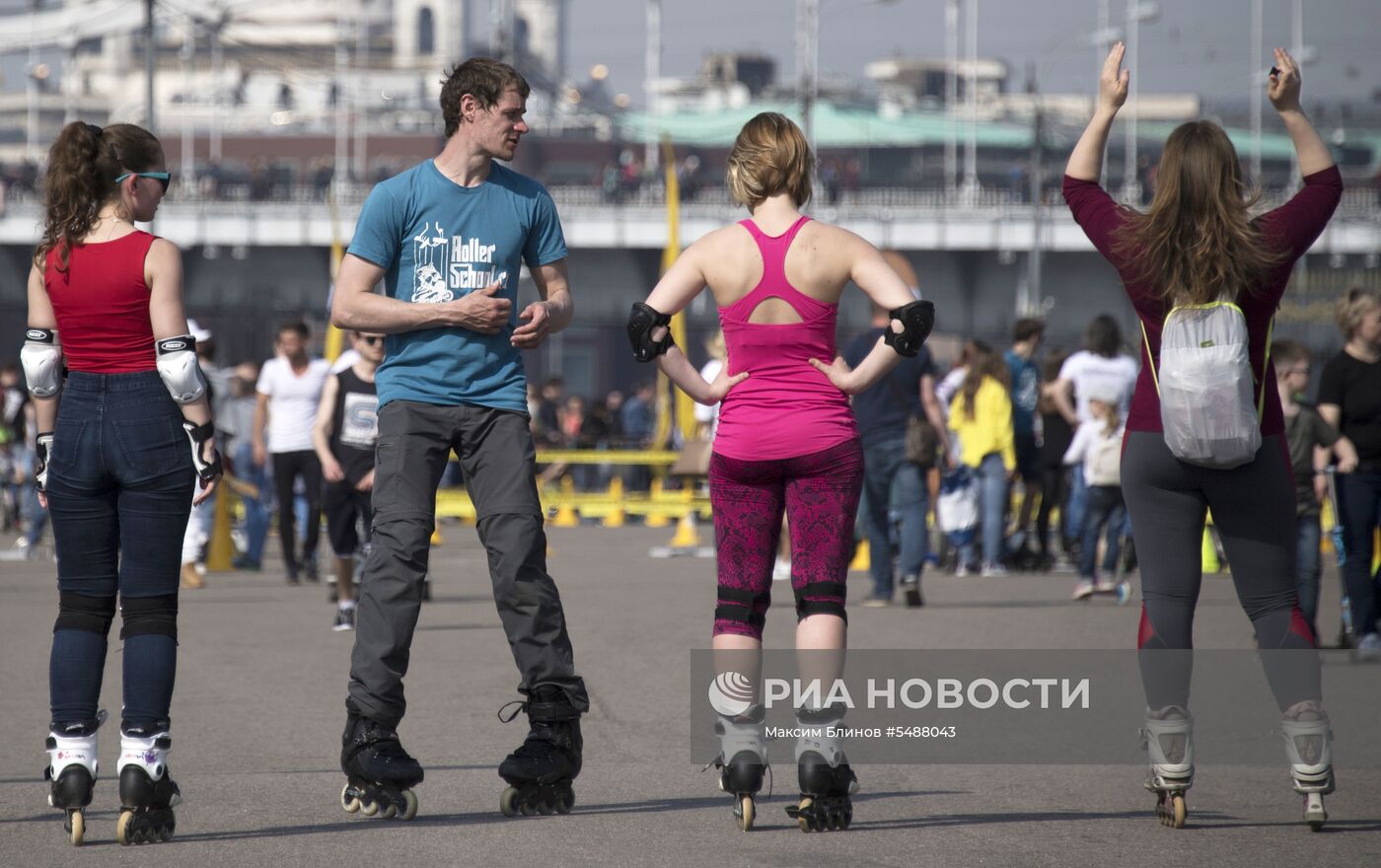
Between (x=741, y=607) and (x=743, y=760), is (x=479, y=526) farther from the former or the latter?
(x=743, y=760)

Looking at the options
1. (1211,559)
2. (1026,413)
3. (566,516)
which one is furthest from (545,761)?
(566,516)

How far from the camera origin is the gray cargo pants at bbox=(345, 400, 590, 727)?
18.6 ft

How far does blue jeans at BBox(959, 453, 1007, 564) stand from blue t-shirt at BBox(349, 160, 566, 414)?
10.5 meters

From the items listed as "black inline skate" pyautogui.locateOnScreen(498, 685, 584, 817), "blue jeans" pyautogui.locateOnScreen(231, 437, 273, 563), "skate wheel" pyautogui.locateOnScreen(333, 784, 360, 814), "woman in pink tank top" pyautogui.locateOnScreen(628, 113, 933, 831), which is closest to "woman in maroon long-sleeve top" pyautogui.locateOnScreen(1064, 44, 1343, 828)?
"woman in pink tank top" pyautogui.locateOnScreen(628, 113, 933, 831)

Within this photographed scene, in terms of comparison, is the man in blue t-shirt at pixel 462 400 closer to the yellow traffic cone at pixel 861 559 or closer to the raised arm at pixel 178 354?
the raised arm at pixel 178 354

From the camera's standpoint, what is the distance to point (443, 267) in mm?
5812

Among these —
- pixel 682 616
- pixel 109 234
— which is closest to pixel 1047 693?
pixel 682 616

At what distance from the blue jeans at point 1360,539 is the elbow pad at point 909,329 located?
509 cm

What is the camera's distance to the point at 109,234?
5488 mm

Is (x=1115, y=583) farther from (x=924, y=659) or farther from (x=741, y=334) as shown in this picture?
(x=741, y=334)

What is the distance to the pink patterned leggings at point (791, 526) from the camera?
18.5ft

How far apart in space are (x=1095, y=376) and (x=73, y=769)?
10779mm

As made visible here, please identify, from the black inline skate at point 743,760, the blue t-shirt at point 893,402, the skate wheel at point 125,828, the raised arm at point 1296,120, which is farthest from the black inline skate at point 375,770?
the blue t-shirt at point 893,402

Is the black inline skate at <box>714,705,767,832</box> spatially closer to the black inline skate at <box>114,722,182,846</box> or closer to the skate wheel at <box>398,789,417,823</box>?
the skate wheel at <box>398,789,417,823</box>
